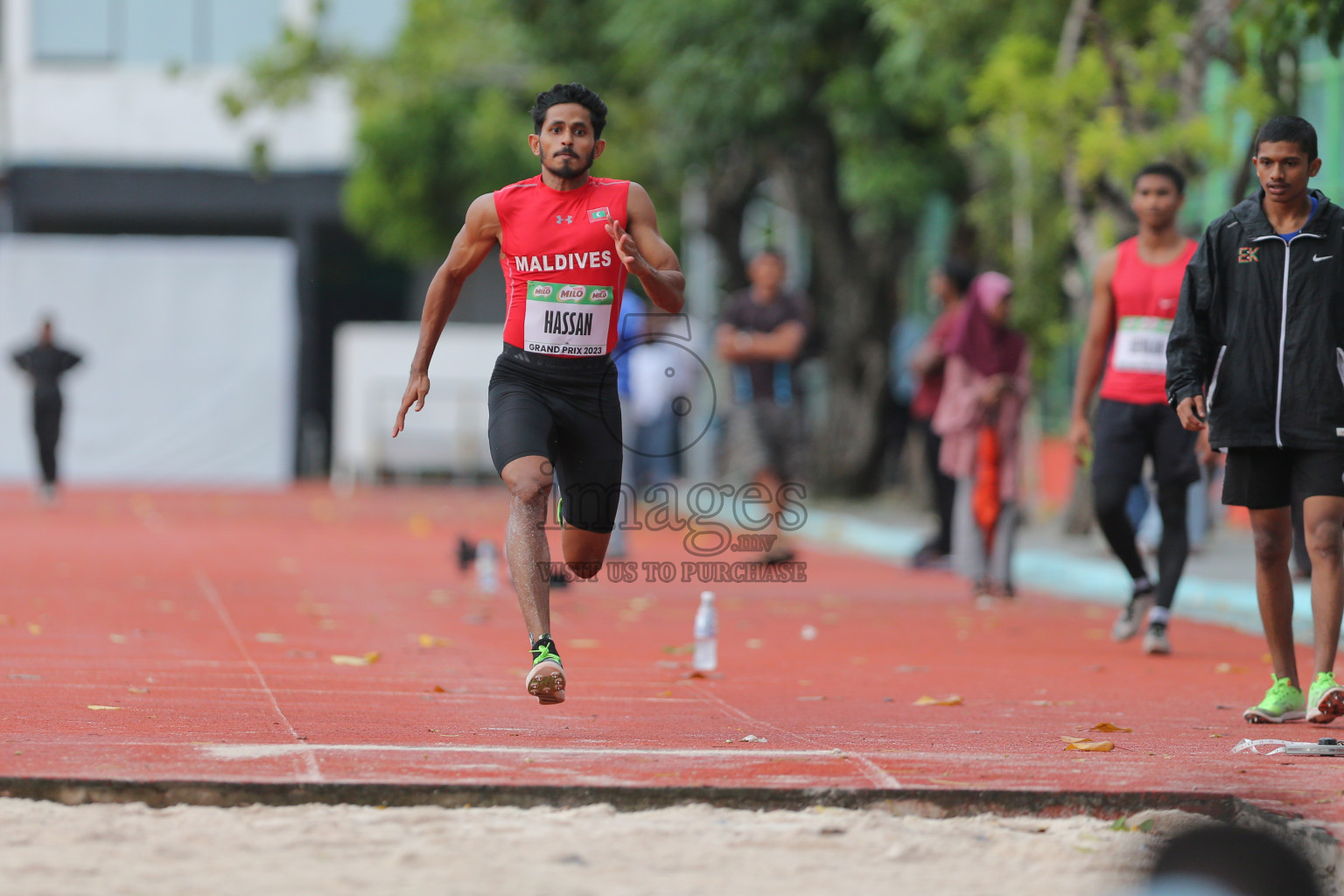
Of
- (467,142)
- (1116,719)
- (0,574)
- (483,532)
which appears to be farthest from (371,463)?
(1116,719)

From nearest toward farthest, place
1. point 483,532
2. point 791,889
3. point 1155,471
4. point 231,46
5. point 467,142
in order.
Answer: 1. point 791,889
2. point 1155,471
3. point 483,532
4. point 467,142
5. point 231,46

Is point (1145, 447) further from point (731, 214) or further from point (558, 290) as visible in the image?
point (731, 214)

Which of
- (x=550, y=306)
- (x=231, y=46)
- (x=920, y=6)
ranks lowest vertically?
(x=550, y=306)

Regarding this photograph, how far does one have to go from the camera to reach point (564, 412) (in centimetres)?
704

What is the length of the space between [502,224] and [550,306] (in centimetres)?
34

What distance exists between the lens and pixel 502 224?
7.01 m

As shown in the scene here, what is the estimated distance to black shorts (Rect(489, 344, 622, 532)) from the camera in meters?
6.95

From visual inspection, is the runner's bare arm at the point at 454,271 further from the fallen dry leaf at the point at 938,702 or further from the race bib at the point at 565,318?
the fallen dry leaf at the point at 938,702

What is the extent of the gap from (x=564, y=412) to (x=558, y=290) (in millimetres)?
433

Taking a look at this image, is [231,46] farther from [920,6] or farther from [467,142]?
[920,6]

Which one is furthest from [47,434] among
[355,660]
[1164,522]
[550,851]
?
[550,851]

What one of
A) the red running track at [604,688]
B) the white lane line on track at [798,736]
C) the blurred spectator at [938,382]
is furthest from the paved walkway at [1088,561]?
the white lane line on track at [798,736]

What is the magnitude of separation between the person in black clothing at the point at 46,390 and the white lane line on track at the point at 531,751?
760 inches

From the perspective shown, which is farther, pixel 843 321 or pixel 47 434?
pixel 47 434
